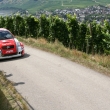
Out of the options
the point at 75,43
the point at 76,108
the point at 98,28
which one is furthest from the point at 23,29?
the point at 76,108

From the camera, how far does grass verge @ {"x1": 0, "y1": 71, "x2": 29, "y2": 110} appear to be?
6789mm

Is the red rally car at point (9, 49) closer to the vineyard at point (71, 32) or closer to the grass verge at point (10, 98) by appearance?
the grass verge at point (10, 98)

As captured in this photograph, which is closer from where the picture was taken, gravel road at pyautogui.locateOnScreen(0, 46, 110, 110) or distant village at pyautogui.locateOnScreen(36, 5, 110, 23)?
gravel road at pyautogui.locateOnScreen(0, 46, 110, 110)

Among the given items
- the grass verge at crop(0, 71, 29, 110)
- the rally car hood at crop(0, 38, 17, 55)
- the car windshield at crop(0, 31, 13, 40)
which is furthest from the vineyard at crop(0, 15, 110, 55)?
the grass verge at crop(0, 71, 29, 110)

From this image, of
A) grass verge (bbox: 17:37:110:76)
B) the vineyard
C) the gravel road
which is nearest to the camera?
the gravel road

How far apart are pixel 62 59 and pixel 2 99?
635cm

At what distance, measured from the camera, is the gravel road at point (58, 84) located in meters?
7.10

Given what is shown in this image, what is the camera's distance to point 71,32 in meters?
24.1

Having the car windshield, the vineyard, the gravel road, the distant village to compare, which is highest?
the car windshield

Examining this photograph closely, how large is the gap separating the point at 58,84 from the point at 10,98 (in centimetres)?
212

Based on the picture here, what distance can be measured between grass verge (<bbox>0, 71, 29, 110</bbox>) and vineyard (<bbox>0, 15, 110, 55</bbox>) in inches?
462

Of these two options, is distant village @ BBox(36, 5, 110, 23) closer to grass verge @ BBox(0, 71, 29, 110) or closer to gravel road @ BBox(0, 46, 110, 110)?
gravel road @ BBox(0, 46, 110, 110)

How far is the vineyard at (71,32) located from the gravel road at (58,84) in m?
8.54

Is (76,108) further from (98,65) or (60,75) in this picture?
(98,65)
